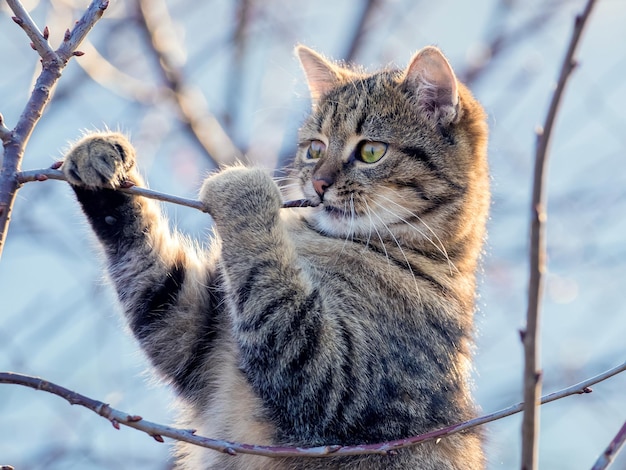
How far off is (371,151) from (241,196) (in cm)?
86

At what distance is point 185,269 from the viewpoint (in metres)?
4.01

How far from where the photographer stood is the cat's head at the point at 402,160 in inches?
158

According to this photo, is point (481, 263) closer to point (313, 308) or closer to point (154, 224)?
point (313, 308)

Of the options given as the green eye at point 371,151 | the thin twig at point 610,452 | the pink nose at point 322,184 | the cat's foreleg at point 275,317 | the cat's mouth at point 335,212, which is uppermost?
the green eye at point 371,151

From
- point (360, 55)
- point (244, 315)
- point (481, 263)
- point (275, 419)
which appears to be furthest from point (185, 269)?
point (360, 55)

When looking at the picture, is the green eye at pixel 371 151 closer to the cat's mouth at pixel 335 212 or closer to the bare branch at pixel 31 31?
the cat's mouth at pixel 335 212

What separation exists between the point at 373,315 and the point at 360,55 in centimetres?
444

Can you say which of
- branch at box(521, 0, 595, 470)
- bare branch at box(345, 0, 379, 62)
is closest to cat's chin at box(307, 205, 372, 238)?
branch at box(521, 0, 595, 470)

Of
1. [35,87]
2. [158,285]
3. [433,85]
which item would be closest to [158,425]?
[35,87]

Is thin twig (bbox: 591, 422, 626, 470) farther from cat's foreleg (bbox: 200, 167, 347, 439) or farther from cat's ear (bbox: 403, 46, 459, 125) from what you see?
cat's ear (bbox: 403, 46, 459, 125)

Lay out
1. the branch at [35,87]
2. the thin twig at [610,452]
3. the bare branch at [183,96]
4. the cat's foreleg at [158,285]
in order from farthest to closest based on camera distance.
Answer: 1. the bare branch at [183,96]
2. the cat's foreleg at [158,285]
3. the branch at [35,87]
4. the thin twig at [610,452]

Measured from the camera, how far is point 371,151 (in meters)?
4.14

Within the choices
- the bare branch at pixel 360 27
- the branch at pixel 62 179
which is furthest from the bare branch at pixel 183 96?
the branch at pixel 62 179

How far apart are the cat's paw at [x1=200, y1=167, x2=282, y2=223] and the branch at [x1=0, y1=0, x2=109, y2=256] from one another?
3.22 feet
